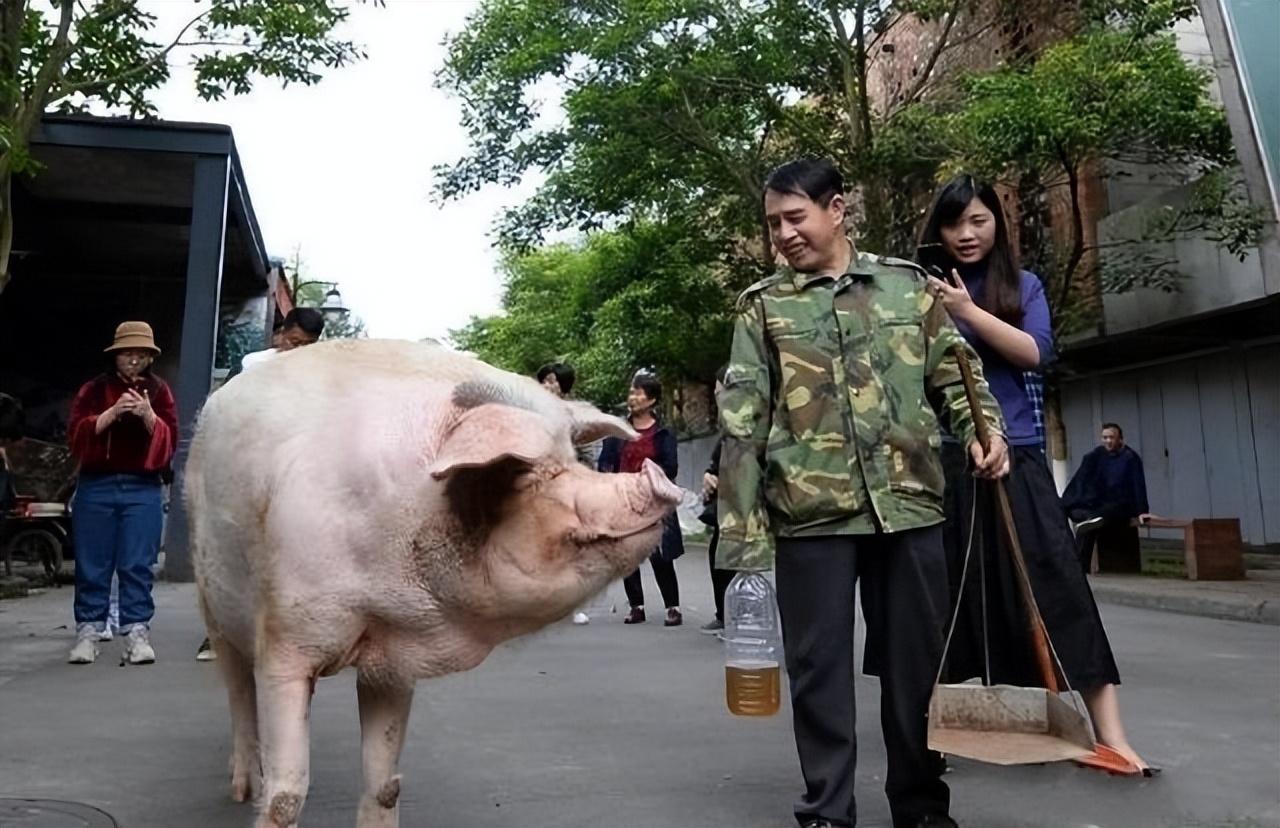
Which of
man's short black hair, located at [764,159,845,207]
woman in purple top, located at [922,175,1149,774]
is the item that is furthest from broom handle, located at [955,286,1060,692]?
man's short black hair, located at [764,159,845,207]

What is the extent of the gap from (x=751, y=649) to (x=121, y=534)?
4.62 metres

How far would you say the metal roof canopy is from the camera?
1291cm

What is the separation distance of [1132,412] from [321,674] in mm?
15783

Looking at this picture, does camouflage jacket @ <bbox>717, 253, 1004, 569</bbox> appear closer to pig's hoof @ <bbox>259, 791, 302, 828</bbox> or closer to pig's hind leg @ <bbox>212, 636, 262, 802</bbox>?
pig's hoof @ <bbox>259, 791, 302, 828</bbox>

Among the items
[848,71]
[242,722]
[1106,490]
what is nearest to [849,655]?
[242,722]

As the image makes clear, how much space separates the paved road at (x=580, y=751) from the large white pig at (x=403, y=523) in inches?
11.9

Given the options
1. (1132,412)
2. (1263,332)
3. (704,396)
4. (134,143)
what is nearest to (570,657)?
(134,143)

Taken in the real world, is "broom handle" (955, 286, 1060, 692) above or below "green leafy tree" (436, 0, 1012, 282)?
below

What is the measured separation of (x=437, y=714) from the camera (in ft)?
18.0

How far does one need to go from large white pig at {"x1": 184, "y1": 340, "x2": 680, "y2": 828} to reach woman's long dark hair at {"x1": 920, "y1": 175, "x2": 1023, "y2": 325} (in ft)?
5.41

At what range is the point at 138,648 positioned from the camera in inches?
276

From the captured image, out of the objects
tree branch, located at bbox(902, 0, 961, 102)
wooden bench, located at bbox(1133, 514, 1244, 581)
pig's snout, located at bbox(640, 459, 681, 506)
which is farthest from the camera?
tree branch, located at bbox(902, 0, 961, 102)

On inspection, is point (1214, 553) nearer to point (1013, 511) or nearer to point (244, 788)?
point (1013, 511)

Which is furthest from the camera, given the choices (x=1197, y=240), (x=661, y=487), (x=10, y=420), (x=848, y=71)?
(x=848, y=71)
